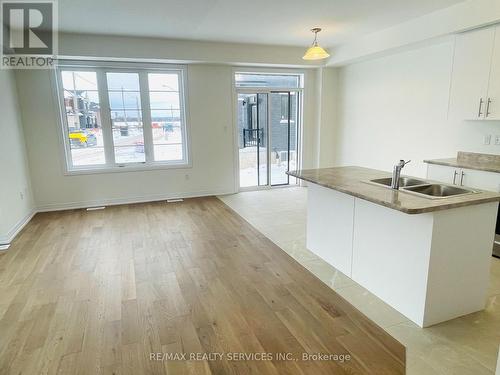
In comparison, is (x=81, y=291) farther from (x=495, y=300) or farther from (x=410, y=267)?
(x=495, y=300)

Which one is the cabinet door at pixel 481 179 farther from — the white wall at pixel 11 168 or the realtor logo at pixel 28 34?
the white wall at pixel 11 168

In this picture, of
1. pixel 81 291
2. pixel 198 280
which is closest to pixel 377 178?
pixel 198 280

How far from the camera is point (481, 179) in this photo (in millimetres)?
3467

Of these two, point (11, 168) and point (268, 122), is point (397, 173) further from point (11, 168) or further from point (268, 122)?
point (11, 168)

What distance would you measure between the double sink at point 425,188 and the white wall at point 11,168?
4402 millimetres

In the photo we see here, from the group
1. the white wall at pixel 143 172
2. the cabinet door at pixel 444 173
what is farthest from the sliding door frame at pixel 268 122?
the cabinet door at pixel 444 173

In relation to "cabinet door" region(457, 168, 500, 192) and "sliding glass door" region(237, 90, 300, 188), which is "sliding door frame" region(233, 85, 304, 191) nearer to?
"sliding glass door" region(237, 90, 300, 188)

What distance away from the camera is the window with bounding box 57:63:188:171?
17.5 ft

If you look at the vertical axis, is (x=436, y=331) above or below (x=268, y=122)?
below

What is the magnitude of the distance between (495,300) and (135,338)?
2.82 m

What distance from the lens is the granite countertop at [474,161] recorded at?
3598 mm

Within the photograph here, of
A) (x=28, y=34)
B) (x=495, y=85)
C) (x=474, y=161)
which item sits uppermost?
(x=28, y=34)

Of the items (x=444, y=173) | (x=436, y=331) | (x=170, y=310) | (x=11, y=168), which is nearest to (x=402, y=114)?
(x=444, y=173)

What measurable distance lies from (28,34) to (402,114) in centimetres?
564
